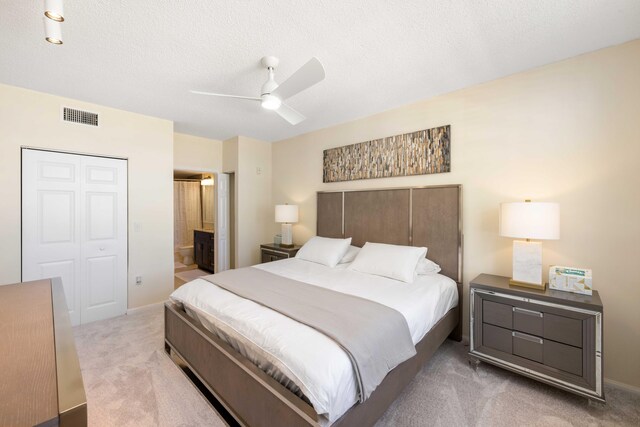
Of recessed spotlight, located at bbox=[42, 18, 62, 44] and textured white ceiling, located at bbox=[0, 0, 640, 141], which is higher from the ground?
textured white ceiling, located at bbox=[0, 0, 640, 141]

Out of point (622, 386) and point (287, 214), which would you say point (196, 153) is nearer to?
point (287, 214)

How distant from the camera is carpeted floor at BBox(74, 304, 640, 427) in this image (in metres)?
1.76

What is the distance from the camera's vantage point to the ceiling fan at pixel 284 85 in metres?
1.88

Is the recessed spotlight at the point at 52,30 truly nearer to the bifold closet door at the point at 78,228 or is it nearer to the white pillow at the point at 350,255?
the bifold closet door at the point at 78,228

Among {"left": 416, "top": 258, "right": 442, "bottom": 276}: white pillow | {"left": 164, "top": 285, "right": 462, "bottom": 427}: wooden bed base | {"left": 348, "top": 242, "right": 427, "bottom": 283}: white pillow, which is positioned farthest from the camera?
{"left": 416, "top": 258, "right": 442, "bottom": 276}: white pillow

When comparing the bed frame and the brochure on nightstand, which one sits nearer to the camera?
the bed frame

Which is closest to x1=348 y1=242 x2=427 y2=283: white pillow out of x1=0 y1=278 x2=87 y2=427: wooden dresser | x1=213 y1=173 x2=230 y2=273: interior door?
x1=0 y1=278 x2=87 y2=427: wooden dresser

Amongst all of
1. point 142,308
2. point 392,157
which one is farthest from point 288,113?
point 142,308

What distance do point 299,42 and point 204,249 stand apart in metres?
4.92

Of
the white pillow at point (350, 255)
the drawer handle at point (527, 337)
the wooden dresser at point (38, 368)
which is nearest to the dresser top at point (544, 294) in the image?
the drawer handle at point (527, 337)

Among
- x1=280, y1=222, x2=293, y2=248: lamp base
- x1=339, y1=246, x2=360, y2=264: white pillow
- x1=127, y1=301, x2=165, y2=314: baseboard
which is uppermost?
x1=280, y1=222, x2=293, y2=248: lamp base

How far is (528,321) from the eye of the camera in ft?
6.78

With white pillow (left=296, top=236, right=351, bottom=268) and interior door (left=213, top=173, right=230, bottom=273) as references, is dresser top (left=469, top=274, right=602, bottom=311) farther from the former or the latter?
interior door (left=213, top=173, right=230, bottom=273)

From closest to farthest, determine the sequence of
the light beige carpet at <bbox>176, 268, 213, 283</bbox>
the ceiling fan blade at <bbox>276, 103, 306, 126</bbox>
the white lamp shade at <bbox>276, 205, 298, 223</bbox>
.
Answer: the ceiling fan blade at <bbox>276, 103, 306, 126</bbox>, the white lamp shade at <bbox>276, 205, 298, 223</bbox>, the light beige carpet at <bbox>176, 268, 213, 283</bbox>
